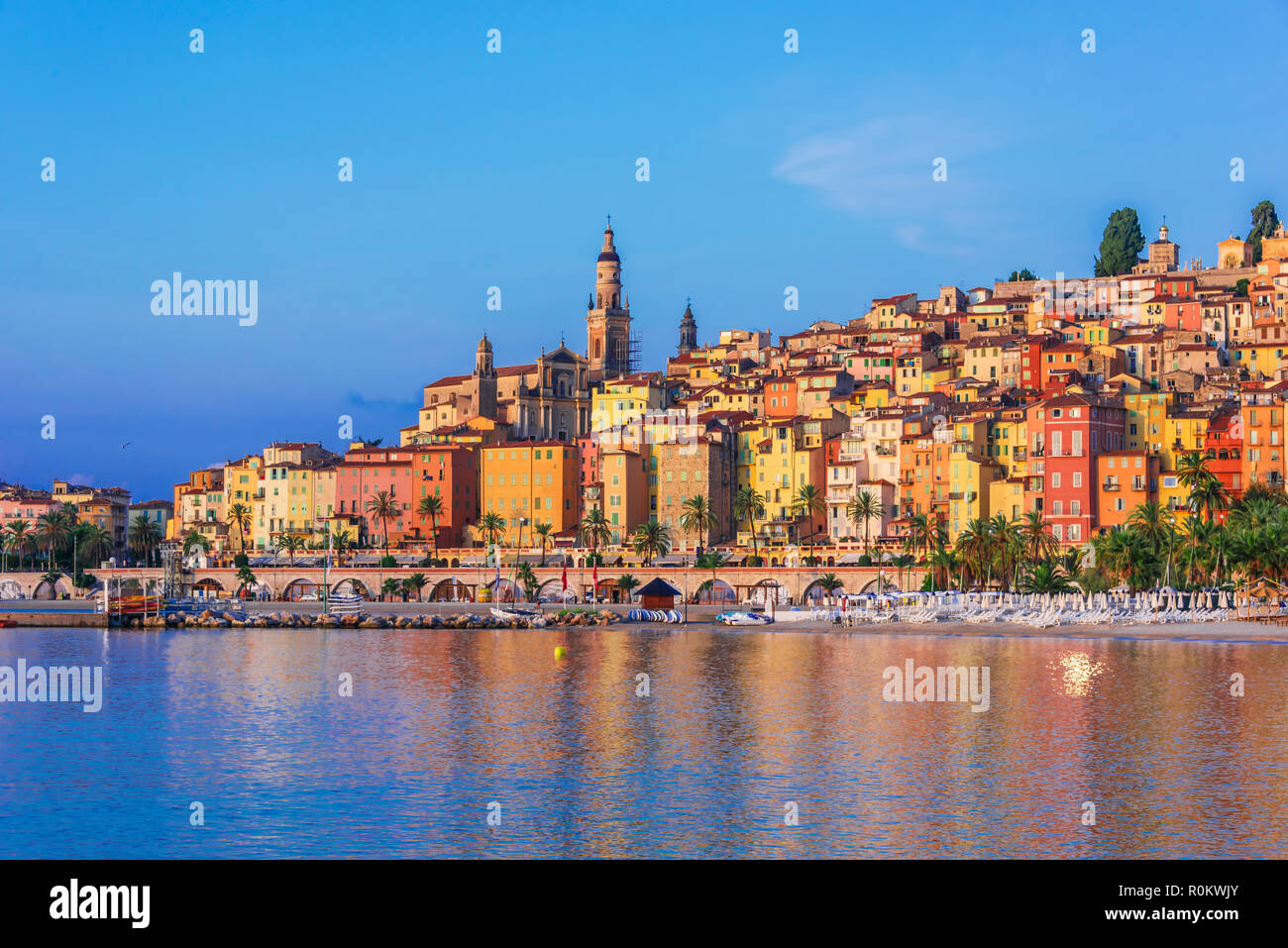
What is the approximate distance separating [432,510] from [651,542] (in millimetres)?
23669

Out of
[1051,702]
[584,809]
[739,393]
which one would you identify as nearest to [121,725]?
[584,809]

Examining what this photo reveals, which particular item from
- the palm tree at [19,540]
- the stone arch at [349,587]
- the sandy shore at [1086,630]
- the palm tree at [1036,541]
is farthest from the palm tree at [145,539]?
the palm tree at [1036,541]

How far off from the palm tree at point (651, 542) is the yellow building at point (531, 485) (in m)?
12.2

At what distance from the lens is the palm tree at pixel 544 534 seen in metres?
124

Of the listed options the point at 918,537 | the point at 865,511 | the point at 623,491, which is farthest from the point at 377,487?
the point at 918,537

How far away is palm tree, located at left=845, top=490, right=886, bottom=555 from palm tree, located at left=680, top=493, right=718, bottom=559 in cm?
1174

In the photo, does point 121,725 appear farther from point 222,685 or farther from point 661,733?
point 661,733

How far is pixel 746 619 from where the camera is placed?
3652 inches

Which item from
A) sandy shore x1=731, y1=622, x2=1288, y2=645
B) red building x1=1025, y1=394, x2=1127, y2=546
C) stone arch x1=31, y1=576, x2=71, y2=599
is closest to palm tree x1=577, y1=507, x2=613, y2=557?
sandy shore x1=731, y1=622, x2=1288, y2=645

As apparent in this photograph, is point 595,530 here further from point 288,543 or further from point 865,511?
point 288,543

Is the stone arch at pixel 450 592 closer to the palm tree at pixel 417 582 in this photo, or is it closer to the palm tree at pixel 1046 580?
the palm tree at pixel 417 582

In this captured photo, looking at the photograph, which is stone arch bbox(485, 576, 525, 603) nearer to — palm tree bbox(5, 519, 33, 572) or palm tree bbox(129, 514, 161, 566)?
palm tree bbox(129, 514, 161, 566)

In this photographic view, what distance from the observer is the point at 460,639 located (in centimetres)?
8556

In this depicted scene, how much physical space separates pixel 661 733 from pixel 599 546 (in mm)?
77854
